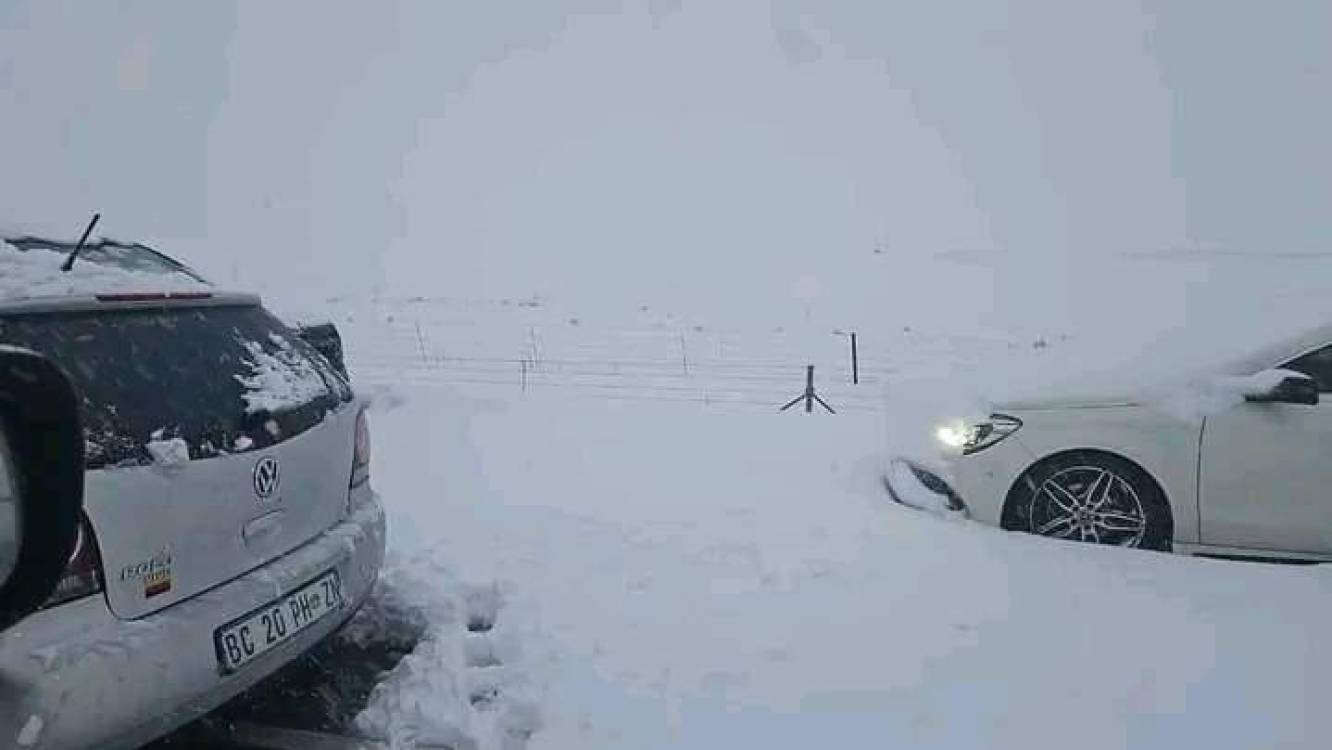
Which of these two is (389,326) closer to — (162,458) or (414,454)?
(414,454)

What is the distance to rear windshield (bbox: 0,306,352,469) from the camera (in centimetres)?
212

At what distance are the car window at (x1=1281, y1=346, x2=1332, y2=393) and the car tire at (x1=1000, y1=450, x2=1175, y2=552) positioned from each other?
85 cm

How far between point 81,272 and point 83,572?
93 cm

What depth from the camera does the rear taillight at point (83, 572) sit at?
197 centimetres

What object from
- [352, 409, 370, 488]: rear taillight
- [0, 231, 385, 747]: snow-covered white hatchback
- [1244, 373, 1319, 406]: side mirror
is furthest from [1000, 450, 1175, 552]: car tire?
[0, 231, 385, 747]: snow-covered white hatchback

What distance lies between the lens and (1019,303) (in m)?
24.3

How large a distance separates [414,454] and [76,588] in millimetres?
4456

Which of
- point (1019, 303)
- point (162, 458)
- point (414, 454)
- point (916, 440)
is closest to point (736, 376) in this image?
point (414, 454)

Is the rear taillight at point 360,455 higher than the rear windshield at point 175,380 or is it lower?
lower

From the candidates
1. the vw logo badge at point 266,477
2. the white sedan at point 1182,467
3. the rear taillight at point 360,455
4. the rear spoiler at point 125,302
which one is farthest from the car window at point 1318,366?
the rear spoiler at point 125,302

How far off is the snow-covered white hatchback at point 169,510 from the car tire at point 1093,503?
3.10m

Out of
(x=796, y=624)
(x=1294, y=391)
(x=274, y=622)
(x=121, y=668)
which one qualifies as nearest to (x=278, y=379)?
(x=274, y=622)

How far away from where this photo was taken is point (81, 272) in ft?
8.15

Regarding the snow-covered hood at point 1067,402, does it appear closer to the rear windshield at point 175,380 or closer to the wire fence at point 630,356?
the rear windshield at point 175,380
